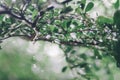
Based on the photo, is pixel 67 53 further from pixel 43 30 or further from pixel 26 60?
pixel 26 60

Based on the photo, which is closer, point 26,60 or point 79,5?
point 79,5

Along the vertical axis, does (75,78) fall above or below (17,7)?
below

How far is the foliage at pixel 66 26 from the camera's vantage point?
102cm

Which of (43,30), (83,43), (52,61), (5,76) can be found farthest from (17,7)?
(52,61)

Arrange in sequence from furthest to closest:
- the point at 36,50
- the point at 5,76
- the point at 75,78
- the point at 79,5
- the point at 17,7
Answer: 1. the point at 36,50
2. the point at 5,76
3. the point at 75,78
4. the point at 79,5
5. the point at 17,7

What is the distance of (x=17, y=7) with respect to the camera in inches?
39.9

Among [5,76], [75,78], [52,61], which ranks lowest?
[52,61]

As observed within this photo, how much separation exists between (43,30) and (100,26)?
20cm

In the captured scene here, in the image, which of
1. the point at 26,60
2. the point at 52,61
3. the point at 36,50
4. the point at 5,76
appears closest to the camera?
the point at 5,76

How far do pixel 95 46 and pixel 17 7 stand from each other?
12.8 inches

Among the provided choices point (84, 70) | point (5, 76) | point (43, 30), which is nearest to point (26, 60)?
point (5, 76)

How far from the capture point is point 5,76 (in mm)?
2227

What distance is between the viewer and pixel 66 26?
1122 millimetres

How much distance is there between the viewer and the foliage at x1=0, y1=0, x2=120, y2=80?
3.35ft
